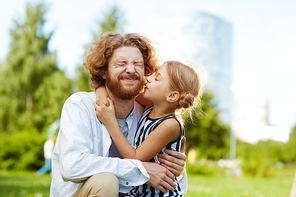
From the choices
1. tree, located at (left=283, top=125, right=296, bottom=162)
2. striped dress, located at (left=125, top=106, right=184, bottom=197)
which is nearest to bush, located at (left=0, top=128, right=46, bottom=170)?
striped dress, located at (left=125, top=106, right=184, bottom=197)

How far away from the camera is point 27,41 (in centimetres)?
2548

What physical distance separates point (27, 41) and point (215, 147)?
60.0 feet

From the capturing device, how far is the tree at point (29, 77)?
25078mm

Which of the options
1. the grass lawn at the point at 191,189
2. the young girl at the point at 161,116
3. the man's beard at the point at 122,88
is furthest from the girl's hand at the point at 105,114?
the grass lawn at the point at 191,189

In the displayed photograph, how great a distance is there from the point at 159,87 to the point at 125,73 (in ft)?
1.08

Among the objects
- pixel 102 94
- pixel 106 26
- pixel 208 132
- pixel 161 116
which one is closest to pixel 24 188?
pixel 102 94

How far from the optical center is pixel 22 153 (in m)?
15.8

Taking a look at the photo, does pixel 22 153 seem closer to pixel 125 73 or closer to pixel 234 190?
pixel 234 190

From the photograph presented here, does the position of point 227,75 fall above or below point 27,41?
below

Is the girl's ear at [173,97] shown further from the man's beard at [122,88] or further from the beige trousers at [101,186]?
the beige trousers at [101,186]

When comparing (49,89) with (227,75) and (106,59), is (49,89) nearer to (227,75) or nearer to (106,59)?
(106,59)

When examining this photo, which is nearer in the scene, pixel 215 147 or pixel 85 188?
pixel 85 188

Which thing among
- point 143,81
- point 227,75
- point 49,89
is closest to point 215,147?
point 49,89

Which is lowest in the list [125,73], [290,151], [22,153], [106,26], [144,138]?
[290,151]
